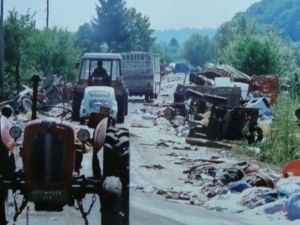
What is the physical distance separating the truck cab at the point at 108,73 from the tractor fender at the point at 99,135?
63.8 feet

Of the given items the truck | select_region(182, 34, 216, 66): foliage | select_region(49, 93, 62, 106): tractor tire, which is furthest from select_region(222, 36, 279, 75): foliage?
select_region(182, 34, 216, 66): foliage

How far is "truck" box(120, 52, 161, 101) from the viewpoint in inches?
2116

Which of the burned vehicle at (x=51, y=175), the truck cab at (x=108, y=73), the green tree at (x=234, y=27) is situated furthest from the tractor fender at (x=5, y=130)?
the green tree at (x=234, y=27)

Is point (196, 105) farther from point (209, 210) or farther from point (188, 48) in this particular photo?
point (188, 48)

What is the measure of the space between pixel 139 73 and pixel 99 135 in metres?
43.7

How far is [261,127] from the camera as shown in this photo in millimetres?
26891

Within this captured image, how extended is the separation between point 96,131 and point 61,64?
51.2m

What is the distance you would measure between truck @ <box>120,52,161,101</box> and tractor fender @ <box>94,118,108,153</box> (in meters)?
42.1

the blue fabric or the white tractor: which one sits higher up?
the white tractor

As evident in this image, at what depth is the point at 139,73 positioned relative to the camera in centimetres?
5406

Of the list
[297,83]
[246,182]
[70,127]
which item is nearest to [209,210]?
[246,182]

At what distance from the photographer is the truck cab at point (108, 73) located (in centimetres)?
3048

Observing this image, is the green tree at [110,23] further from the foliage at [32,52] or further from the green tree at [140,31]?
the foliage at [32,52]

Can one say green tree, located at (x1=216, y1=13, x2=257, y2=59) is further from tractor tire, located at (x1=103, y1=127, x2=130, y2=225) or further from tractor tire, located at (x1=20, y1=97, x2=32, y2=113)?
tractor tire, located at (x1=103, y1=127, x2=130, y2=225)
